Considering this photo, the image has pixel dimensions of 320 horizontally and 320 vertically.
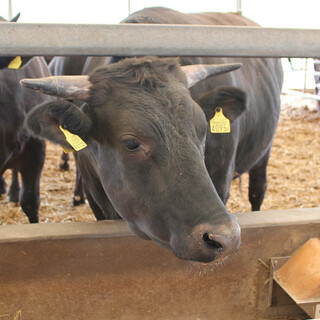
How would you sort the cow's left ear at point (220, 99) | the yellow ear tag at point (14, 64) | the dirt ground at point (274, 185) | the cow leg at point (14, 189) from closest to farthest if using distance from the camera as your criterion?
the cow's left ear at point (220, 99), the yellow ear tag at point (14, 64), the dirt ground at point (274, 185), the cow leg at point (14, 189)

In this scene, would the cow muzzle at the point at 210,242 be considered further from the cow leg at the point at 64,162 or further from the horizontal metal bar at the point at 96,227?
the cow leg at the point at 64,162

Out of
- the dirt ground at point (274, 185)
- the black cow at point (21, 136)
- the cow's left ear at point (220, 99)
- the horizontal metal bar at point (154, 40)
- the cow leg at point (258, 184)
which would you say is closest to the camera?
the horizontal metal bar at point (154, 40)

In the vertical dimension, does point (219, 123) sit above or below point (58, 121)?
below

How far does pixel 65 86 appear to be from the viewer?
6.76 feet

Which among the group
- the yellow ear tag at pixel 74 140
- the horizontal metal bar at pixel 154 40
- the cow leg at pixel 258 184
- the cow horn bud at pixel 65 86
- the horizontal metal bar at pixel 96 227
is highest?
the horizontal metal bar at pixel 154 40

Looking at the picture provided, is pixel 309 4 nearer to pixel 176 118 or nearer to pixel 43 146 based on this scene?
pixel 43 146

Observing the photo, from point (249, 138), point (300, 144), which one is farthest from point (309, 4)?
point (249, 138)

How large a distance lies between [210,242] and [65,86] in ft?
3.12

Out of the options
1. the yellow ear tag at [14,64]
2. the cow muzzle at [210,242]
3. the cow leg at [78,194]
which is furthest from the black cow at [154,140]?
the cow leg at [78,194]

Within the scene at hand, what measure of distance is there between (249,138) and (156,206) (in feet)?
6.38

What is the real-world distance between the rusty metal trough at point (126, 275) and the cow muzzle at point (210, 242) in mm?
641

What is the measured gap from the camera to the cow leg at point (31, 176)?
12.7 feet

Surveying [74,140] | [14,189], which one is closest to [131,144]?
[74,140]

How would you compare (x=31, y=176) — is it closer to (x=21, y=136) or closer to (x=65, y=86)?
(x=21, y=136)
